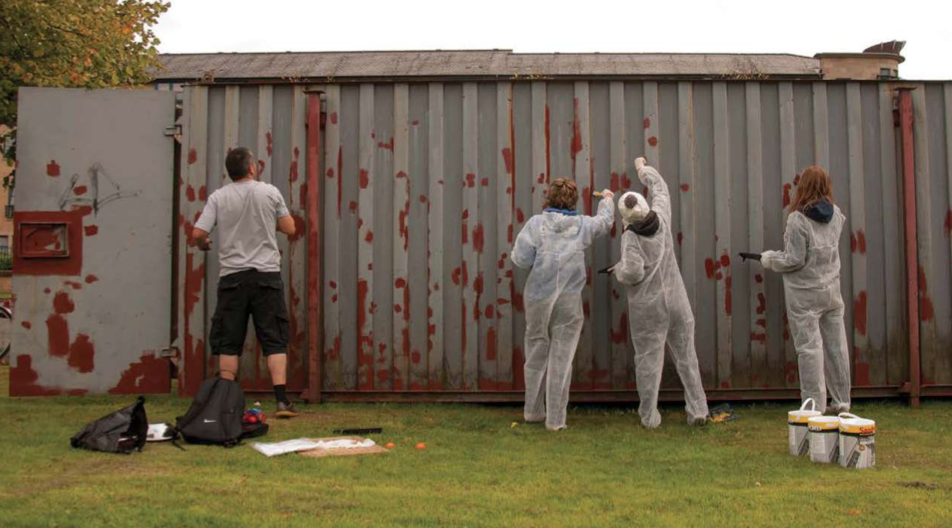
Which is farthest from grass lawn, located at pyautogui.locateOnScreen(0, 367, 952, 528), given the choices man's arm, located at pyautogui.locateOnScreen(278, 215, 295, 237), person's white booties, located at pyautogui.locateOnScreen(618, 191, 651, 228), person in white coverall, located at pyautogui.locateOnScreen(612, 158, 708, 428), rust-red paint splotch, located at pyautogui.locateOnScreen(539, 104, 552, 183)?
rust-red paint splotch, located at pyautogui.locateOnScreen(539, 104, 552, 183)

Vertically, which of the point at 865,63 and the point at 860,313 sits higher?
the point at 865,63

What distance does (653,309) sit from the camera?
6.28 metres

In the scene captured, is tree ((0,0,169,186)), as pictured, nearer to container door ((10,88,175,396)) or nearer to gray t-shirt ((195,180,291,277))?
container door ((10,88,175,396))

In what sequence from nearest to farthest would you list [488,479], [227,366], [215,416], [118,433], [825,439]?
1. [488,479]
2. [825,439]
3. [118,433]
4. [215,416]
5. [227,366]

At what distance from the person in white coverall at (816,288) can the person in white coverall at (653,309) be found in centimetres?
75

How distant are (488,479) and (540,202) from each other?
10.1 feet

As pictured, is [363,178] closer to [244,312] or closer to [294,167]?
[294,167]

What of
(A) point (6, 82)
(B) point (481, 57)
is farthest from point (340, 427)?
(B) point (481, 57)

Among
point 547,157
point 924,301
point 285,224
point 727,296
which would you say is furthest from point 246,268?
point 924,301

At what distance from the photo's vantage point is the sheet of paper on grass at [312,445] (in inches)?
203

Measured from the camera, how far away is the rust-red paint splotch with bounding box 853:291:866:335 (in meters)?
7.14

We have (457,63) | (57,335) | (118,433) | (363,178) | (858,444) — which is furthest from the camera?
(457,63)

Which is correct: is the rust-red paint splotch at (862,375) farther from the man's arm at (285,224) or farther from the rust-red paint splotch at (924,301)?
the man's arm at (285,224)

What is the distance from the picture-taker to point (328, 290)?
717cm
